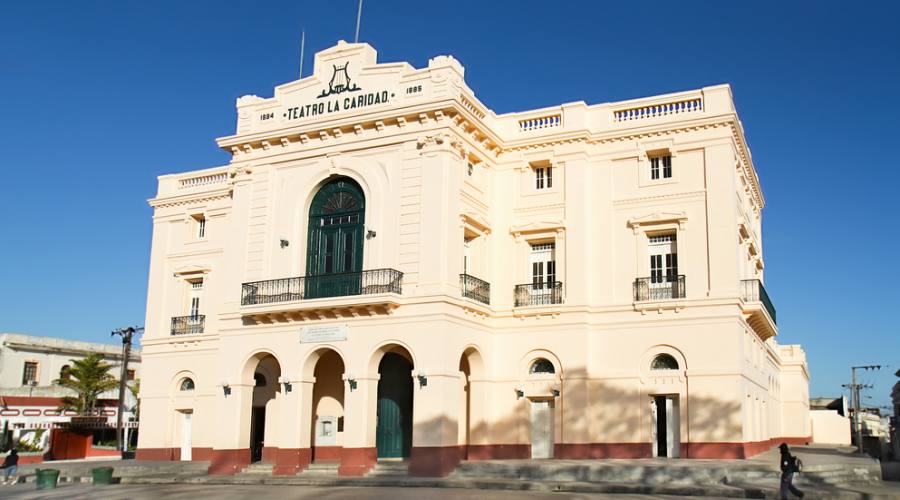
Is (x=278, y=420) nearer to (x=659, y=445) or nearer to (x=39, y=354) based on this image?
(x=659, y=445)

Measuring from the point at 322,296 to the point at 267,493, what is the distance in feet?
19.8

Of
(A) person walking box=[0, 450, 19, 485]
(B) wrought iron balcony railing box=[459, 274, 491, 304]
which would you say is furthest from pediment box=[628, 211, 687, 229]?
(A) person walking box=[0, 450, 19, 485]

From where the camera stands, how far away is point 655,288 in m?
23.9

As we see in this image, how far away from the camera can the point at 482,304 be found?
24.4 meters

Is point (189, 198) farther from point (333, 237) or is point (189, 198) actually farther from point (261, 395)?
point (333, 237)

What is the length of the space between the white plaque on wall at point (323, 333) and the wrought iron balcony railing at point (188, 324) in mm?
7351

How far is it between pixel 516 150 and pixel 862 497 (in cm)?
1322

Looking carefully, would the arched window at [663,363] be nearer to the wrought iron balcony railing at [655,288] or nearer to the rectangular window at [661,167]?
the wrought iron balcony railing at [655,288]

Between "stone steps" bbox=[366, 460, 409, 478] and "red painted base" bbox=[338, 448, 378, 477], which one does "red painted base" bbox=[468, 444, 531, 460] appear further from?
"red painted base" bbox=[338, 448, 378, 477]

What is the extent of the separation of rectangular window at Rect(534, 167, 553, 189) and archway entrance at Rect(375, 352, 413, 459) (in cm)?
640

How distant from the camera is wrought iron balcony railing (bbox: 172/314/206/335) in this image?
29.8 metres

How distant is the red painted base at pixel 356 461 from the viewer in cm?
2233

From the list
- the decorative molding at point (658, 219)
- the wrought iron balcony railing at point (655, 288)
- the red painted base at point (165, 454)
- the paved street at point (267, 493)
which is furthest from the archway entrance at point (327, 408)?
the decorative molding at point (658, 219)

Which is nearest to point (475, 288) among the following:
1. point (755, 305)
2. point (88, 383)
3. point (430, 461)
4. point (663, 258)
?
point (430, 461)
